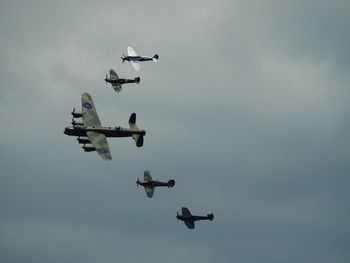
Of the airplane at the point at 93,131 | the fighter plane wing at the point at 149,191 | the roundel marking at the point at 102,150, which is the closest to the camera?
the roundel marking at the point at 102,150

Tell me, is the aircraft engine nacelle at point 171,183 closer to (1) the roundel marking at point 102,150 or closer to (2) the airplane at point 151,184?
(2) the airplane at point 151,184

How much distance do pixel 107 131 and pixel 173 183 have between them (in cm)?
2644

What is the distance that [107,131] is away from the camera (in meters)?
176

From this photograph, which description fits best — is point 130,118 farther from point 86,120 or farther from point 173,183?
point 173,183

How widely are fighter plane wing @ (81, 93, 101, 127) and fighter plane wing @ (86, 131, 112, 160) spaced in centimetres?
378

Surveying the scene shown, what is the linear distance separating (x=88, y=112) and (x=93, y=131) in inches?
256

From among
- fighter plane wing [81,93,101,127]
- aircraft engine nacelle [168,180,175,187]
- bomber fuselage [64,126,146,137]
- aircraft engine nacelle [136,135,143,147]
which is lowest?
aircraft engine nacelle [168,180,175,187]

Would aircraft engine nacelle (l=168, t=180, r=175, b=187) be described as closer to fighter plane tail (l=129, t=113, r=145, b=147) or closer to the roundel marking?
fighter plane tail (l=129, t=113, r=145, b=147)

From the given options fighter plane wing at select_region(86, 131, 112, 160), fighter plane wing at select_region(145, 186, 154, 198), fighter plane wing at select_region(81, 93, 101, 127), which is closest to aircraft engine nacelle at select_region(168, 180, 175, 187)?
fighter plane wing at select_region(145, 186, 154, 198)

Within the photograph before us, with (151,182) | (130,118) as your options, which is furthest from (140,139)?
(151,182)

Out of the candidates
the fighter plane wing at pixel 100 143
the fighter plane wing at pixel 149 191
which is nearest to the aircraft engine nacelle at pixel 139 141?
the fighter plane wing at pixel 100 143

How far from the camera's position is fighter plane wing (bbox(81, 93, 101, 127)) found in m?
177

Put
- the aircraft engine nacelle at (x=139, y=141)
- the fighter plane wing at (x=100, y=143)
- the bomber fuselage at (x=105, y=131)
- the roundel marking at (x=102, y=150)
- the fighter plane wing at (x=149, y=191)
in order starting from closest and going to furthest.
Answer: the fighter plane wing at (x=100, y=143), the roundel marking at (x=102, y=150), the bomber fuselage at (x=105, y=131), the aircraft engine nacelle at (x=139, y=141), the fighter plane wing at (x=149, y=191)

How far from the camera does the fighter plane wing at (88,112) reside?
6959 inches
